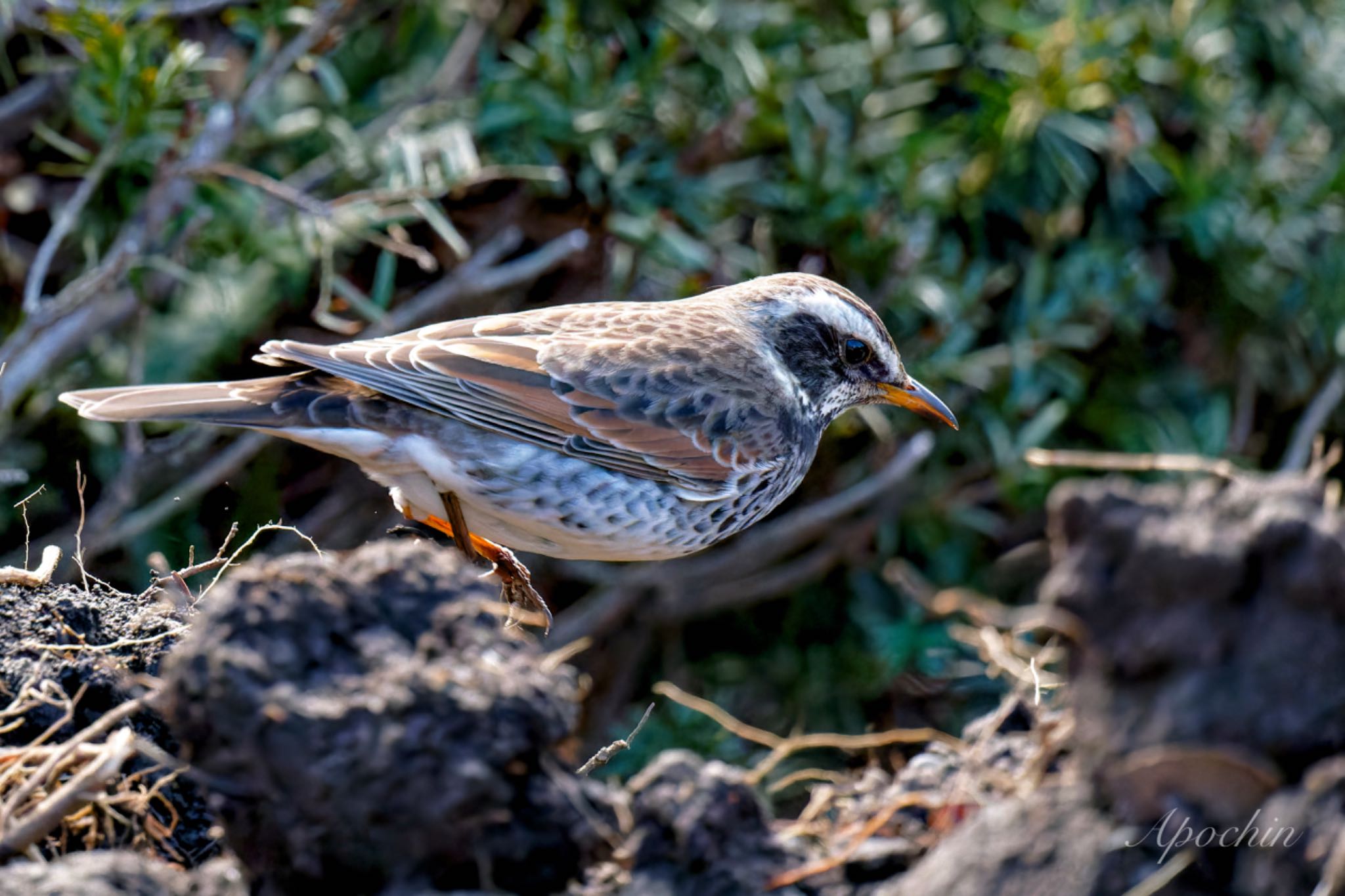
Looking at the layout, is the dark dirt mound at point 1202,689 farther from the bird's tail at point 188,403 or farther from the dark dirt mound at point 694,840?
the bird's tail at point 188,403

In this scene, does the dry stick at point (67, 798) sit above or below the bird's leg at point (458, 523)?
above

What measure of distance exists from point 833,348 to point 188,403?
2.27m

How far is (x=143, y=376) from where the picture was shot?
674 centimetres

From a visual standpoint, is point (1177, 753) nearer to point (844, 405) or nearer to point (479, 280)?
point (844, 405)

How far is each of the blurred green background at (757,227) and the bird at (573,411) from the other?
1.30 m

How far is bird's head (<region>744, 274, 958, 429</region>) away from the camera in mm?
5480

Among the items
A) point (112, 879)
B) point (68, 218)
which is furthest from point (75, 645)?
point (68, 218)

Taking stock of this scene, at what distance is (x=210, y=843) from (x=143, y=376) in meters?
3.76

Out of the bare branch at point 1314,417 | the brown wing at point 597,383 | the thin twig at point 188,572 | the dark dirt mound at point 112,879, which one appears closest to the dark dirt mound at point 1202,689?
the dark dirt mound at point 112,879

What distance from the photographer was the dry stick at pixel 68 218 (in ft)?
18.9

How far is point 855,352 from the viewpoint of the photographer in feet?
18.1

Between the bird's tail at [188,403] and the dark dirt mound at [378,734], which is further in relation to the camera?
the bird's tail at [188,403]

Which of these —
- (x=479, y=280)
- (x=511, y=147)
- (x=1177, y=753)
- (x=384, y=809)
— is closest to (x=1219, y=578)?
(x=1177, y=753)
